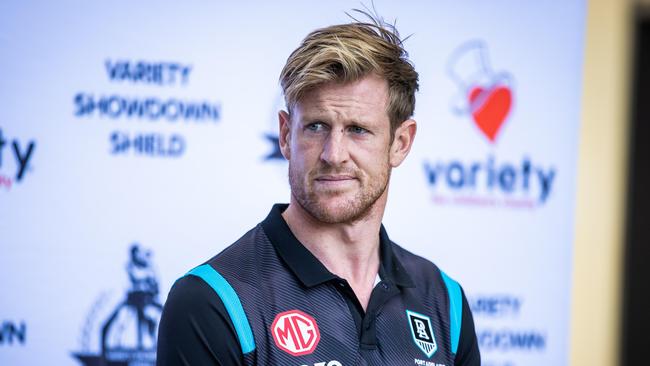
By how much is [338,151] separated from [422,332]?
39 centimetres

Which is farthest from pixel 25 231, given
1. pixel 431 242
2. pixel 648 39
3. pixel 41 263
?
pixel 648 39

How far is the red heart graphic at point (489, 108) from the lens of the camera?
3.27 metres

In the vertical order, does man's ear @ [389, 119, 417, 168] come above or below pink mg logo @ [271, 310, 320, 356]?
above

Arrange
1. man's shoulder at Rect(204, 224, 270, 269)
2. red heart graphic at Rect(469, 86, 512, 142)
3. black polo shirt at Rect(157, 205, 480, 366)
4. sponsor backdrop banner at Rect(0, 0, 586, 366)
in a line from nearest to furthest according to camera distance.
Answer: black polo shirt at Rect(157, 205, 480, 366)
man's shoulder at Rect(204, 224, 270, 269)
sponsor backdrop banner at Rect(0, 0, 586, 366)
red heart graphic at Rect(469, 86, 512, 142)

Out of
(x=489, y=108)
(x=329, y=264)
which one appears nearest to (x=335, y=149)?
(x=329, y=264)

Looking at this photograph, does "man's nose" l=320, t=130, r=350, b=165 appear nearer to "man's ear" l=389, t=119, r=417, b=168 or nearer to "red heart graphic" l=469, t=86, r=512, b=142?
"man's ear" l=389, t=119, r=417, b=168

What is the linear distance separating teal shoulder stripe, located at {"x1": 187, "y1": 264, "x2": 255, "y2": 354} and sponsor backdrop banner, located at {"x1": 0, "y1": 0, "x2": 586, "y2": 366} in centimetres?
132

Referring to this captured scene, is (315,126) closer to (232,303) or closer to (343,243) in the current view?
(343,243)

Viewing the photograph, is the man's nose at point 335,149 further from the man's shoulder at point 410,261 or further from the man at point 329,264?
the man's shoulder at point 410,261

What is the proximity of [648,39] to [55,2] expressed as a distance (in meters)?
2.18

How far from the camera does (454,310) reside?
188 centimetres

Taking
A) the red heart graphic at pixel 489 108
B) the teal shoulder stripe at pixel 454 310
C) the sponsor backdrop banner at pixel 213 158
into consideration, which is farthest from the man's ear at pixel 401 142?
the red heart graphic at pixel 489 108

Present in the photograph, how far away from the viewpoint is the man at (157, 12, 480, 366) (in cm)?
159

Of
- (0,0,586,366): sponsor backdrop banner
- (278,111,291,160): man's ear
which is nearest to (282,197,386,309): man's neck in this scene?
(278,111,291,160): man's ear
